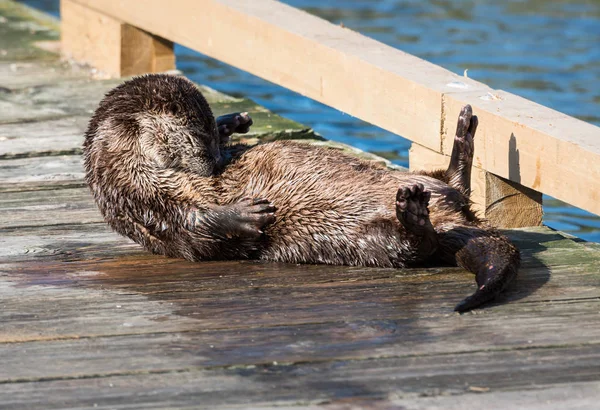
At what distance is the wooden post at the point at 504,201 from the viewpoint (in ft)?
13.7

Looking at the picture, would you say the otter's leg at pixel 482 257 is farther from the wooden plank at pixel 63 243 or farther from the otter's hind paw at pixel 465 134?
the wooden plank at pixel 63 243

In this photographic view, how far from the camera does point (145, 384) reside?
2744mm

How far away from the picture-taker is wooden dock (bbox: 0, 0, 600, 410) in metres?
2.68

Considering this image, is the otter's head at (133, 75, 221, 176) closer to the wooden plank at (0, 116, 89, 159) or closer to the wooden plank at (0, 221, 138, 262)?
the wooden plank at (0, 221, 138, 262)

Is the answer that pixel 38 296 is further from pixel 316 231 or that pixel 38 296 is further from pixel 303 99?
pixel 303 99

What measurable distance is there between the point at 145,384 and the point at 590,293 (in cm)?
142

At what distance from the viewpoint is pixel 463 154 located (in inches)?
156

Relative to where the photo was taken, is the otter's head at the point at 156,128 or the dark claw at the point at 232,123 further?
the dark claw at the point at 232,123

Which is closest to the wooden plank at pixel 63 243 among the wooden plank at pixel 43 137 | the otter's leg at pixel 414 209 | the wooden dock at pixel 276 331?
the wooden dock at pixel 276 331

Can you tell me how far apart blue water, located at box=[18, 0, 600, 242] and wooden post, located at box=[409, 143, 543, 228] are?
184cm

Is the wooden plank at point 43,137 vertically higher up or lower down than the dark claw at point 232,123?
lower down

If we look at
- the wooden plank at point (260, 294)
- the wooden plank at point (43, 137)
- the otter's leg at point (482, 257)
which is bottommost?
the wooden plank at point (43, 137)

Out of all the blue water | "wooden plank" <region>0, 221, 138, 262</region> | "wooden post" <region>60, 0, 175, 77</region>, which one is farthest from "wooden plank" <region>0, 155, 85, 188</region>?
the blue water

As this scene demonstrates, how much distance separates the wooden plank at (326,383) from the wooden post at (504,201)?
4.38ft
